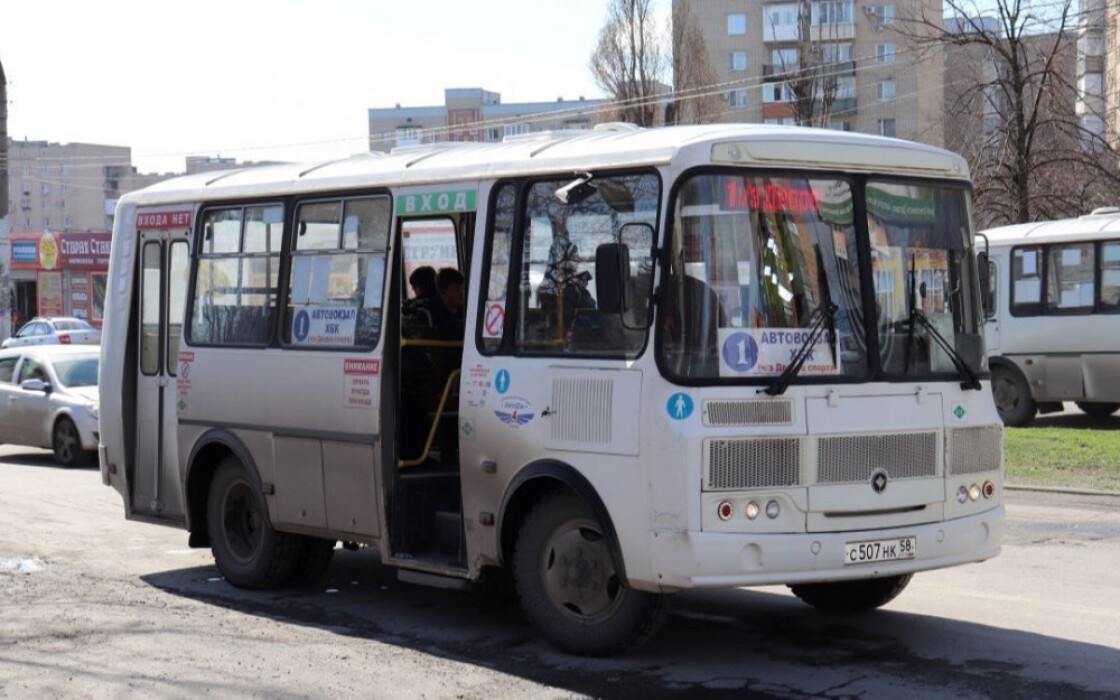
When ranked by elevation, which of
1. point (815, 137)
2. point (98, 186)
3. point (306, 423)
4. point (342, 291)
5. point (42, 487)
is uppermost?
point (98, 186)

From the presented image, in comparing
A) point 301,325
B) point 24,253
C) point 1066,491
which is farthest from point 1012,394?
point 24,253

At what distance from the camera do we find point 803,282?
827cm

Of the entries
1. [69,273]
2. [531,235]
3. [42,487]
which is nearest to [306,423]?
[531,235]

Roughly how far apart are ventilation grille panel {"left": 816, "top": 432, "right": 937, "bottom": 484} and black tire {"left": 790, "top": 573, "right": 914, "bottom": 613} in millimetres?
1150

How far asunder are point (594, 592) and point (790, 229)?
2121mm

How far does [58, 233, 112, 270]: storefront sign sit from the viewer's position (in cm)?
6475

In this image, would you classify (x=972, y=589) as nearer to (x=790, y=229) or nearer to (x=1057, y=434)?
(x=790, y=229)

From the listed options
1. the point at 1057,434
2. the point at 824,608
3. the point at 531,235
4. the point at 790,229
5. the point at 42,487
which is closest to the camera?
the point at 790,229

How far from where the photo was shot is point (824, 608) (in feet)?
31.9

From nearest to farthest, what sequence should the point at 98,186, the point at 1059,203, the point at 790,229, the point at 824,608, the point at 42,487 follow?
the point at 790,229
the point at 824,608
the point at 42,487
the point at 1059,203
the point at 98,186

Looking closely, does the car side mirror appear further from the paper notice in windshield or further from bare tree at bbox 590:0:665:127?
bare tree at bbox 590:0:665:127

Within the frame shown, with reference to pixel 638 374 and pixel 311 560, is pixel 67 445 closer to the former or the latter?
pixel 311 560

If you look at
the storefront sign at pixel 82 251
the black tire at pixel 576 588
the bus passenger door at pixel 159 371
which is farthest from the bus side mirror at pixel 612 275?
the storefront sign at pixel 82 251

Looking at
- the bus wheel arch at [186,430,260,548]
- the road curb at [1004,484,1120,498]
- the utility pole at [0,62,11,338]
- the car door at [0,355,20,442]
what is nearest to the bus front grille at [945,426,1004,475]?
the bus wheel arch at [186,430,260,548]
